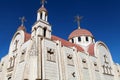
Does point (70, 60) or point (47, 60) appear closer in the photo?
point (47, 60)

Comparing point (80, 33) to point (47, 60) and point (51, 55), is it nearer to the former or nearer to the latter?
point (51, 55)

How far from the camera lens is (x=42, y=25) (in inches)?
991

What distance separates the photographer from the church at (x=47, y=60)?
20239 millimetres

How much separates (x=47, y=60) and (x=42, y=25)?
23.1ft

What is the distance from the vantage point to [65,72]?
22.1 meters

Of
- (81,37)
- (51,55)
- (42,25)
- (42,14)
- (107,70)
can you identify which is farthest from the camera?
(81,37)

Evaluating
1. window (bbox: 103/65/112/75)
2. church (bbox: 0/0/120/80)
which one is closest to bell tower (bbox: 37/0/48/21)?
church (bbox: 0/0/120/80)

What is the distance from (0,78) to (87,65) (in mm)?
16488

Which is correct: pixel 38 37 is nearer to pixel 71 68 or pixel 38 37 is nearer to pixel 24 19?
pixel 71 68

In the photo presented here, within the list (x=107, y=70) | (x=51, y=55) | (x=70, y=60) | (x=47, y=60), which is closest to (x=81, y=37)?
(x=107, y=70)

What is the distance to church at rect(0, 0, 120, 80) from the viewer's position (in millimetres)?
20239

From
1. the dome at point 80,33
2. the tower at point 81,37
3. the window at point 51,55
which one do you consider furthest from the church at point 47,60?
the dome at point 80,33

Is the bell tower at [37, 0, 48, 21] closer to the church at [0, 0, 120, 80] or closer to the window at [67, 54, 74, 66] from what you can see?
the church at [0, 0, 120, 80]

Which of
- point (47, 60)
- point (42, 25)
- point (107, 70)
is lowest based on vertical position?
point (107, 70)
